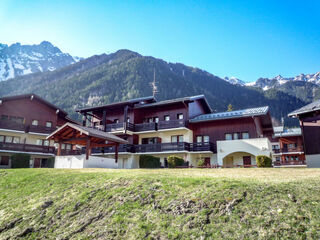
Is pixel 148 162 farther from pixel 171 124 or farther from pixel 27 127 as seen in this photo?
pixel 27 127

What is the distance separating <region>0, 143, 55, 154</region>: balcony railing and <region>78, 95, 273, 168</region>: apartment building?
6877 millimetres

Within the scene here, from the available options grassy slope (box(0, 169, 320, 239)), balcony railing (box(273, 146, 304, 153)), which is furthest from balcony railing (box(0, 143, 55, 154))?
balcony railing (box(273, 146, 304, 153))

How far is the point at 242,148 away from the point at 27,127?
27461 millimetres

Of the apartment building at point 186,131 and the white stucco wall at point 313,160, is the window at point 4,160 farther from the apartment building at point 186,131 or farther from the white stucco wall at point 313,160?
the white stucco wall at point 313,160

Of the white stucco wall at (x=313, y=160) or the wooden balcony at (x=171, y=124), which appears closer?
the white stucco wall at (x=313, y=160)

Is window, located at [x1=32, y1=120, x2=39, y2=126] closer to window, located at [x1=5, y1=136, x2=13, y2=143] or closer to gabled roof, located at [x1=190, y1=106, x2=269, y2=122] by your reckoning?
window, located at [x1=5, y1=136, x2=13, y2=143]

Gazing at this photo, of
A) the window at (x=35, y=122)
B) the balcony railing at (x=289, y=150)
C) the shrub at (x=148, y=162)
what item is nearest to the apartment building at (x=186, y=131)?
the shrub at (x=148, y=162)

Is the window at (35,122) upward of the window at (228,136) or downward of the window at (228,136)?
upward

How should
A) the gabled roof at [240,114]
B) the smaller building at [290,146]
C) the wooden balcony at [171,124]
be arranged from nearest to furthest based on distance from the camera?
the gabled roof at [240,114] → the wooden balcony at [171,124] → the smaller building at [290,146]

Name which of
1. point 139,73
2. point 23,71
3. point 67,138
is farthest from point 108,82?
point 23,71

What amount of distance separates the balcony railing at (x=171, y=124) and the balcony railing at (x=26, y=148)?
52.0ft

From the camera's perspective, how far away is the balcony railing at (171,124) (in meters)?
29.9

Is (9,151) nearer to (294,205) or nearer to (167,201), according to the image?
(167,201)

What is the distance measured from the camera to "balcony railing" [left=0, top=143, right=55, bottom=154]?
104 ft
